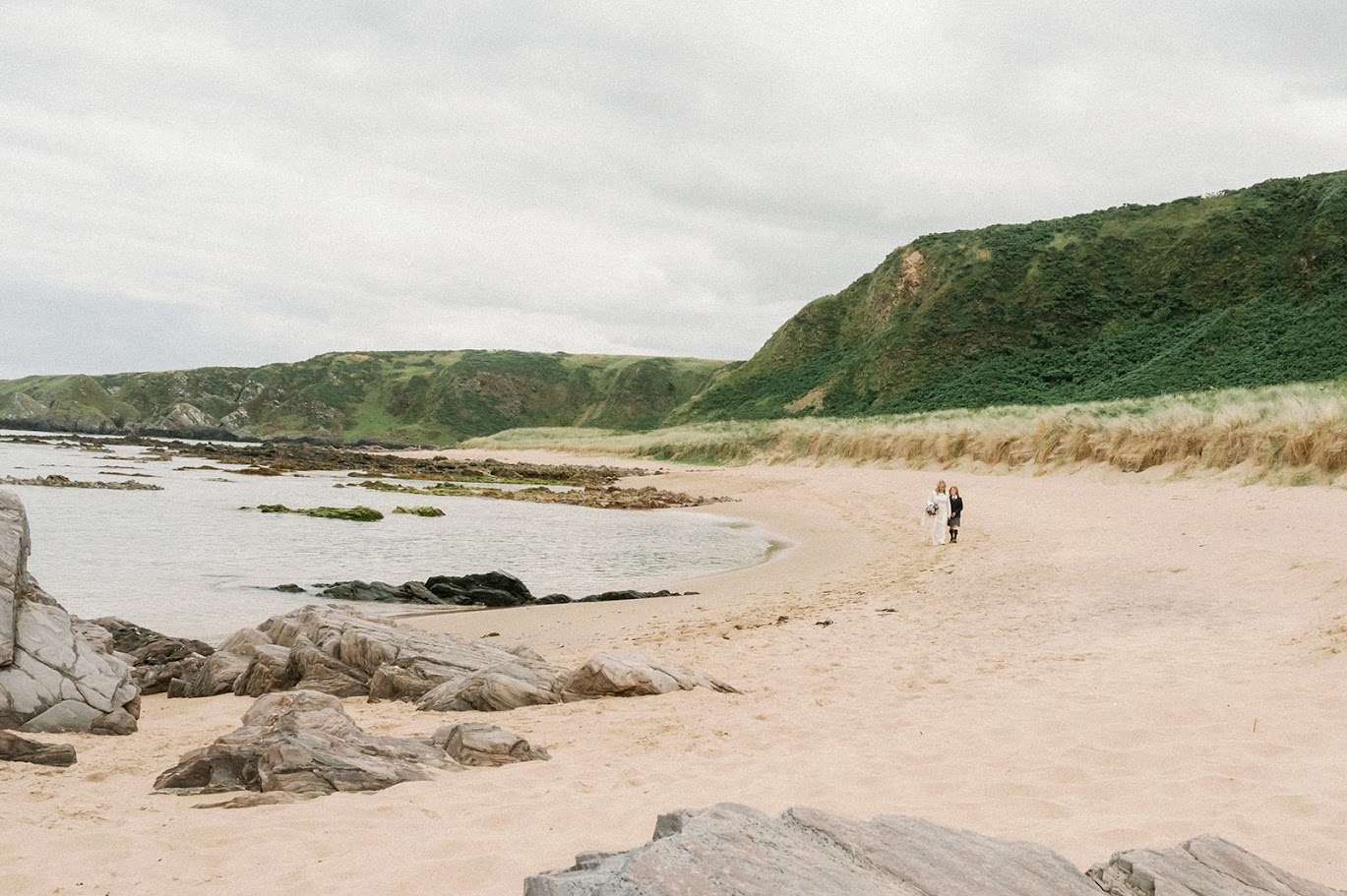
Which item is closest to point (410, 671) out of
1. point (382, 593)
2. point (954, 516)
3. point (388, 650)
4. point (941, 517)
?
point (388, 650)

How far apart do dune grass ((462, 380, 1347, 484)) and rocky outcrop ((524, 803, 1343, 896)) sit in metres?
17.6

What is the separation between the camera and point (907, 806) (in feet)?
15.6

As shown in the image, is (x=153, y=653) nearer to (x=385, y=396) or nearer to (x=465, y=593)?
(x=465, y=593)

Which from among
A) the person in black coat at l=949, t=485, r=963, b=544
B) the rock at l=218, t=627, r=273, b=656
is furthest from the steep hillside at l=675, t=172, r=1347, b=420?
the rock at l=218, t=627, r=273, b=656

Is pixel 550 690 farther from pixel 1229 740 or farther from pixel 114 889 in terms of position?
pixel 1229 740

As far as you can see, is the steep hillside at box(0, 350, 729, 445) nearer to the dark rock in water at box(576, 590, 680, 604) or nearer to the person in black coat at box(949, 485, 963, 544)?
the person in black coat at box(949, 485, 963, 544)

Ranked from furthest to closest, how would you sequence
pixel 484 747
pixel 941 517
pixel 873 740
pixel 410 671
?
pixel 941 517, pixel 410 671, pixel 873 740, pixel 484 747

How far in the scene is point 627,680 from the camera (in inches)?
310

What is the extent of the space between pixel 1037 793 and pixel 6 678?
25.2ft

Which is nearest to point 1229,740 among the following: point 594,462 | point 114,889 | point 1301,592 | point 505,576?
point 1301,592

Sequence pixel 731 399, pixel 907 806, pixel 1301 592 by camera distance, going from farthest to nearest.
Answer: pixel 731 399 < pixel 1301 592 < pixel 907 806

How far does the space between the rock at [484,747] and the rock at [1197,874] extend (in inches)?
157

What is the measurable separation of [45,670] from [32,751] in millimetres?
1475

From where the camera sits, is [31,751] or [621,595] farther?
[621,595]
